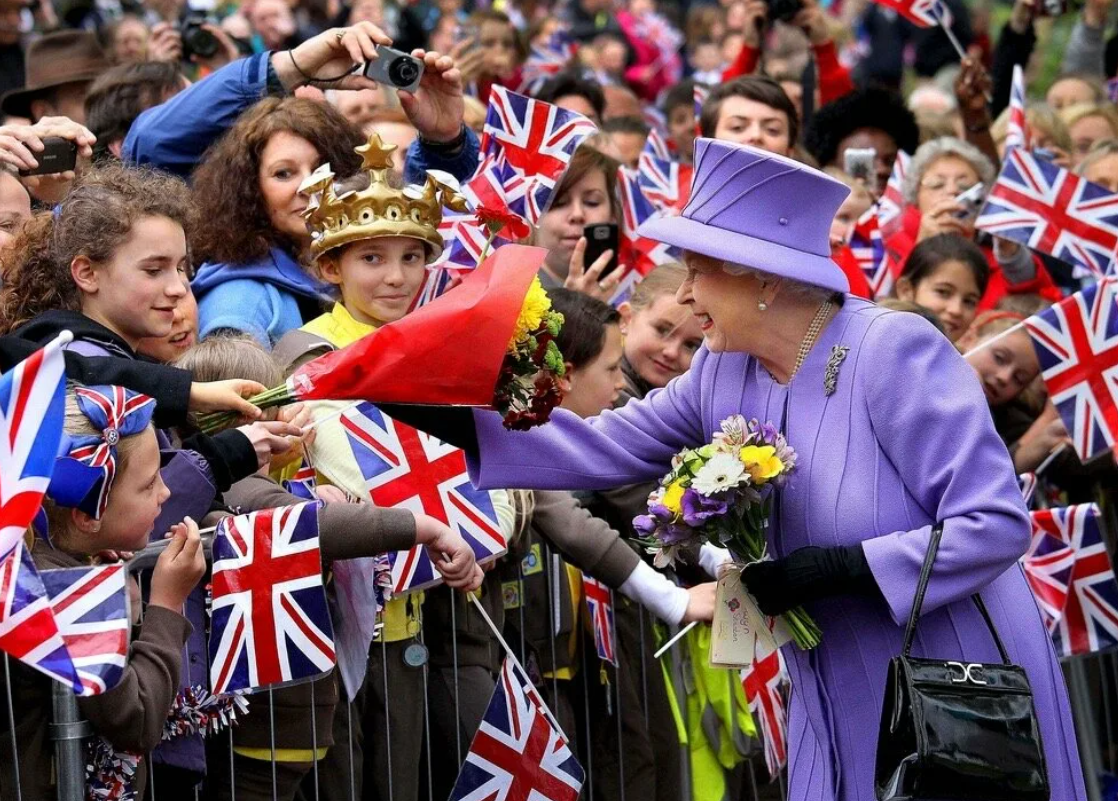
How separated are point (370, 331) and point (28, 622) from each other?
1898 millimetres

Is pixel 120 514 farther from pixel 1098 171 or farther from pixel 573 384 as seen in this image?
pixel 1098 171

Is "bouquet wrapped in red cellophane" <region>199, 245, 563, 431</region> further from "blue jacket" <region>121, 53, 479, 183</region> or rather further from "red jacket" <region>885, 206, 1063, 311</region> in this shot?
"red jacket" <region>885, 206, 1063, 311</region>

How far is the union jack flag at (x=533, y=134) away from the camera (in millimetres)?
6523

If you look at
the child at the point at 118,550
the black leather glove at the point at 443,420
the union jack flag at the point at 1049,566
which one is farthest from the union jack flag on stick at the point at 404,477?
the union jack flag at the point at 1049,566

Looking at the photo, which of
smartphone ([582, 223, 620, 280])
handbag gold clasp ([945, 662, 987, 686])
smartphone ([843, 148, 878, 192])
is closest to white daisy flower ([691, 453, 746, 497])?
handbag gold clasp ([945, 662, 987, 686])

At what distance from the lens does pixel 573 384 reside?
18.9 ft

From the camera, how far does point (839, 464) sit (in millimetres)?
4238

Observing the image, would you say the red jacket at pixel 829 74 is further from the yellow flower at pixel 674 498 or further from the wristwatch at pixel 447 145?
the yellow flower at pixel 674 498

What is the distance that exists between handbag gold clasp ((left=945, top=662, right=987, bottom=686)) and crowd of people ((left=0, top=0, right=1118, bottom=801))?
1.04m

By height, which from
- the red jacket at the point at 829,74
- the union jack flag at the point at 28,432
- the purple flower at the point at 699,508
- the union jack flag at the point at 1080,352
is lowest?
the purple flower at the point at 699,508

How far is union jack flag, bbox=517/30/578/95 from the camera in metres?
10.2

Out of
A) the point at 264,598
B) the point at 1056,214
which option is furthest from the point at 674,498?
the point at 1056,214

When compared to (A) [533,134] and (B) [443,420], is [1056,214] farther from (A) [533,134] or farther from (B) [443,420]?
(B) [443,420]

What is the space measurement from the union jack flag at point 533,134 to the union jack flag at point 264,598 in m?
2.40
